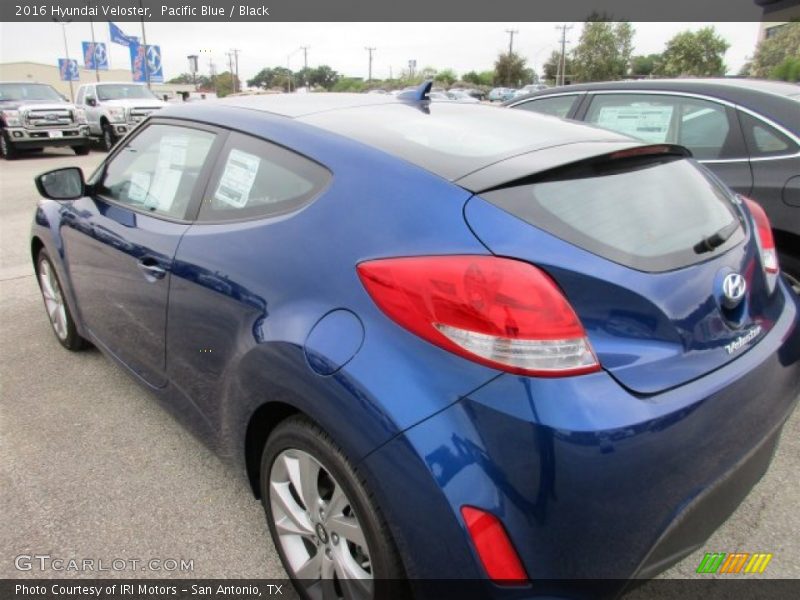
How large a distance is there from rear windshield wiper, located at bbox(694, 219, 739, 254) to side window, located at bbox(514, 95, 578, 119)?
9.79 feet

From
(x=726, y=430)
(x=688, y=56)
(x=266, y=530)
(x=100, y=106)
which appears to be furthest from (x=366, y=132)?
(x=688, y=56)

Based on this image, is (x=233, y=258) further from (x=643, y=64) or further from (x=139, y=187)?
(x=643, y=64)

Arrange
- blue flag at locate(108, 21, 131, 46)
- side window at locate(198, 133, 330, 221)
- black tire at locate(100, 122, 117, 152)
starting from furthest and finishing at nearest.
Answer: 1. blue flag at locate(108, 21, 131, 46)
2. black tire at locate(100, 122, 117, 152)
3. side window at locate(198, 133, 330, 221)

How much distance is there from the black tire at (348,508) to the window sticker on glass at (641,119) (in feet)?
10.7

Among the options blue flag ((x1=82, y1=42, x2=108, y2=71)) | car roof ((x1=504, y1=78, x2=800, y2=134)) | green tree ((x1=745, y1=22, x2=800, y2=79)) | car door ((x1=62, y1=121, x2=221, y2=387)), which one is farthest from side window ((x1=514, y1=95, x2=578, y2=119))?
green tree ((x1=745, y1=22, x2=800, y2=79))

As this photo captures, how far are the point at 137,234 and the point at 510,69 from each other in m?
81.9

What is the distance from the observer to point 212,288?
202cm

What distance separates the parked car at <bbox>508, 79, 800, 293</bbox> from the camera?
134 inches

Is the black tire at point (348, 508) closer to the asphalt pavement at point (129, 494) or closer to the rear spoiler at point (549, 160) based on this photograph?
the asphalt pavement at point (129, 494)

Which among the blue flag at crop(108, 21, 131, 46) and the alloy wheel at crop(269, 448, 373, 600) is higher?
the blue flag at crop(108, 21, 131, 46)

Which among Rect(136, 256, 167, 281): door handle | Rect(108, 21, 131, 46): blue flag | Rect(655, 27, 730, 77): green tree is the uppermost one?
Rect(655, 27, 730, 77): green tree

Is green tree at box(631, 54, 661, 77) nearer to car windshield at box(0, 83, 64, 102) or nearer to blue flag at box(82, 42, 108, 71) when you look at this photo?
blue flag at box(82, 42, 108, 71)

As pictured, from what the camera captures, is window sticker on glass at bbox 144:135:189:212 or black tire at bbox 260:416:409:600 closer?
black tire at bbox 260:416:409:600

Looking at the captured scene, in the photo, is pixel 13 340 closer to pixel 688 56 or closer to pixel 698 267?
pixel 698 267
